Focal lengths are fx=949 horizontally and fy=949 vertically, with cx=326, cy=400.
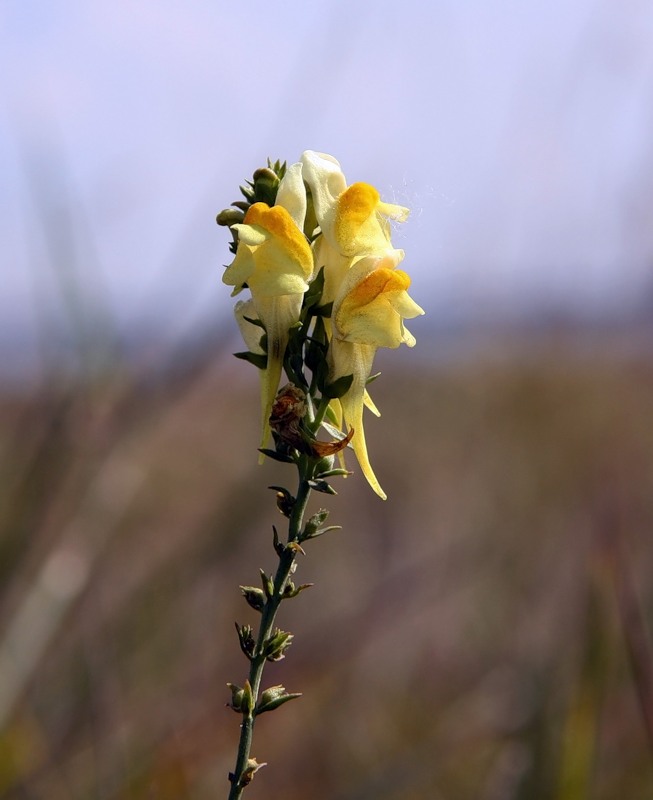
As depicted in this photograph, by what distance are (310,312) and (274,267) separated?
0.09 m

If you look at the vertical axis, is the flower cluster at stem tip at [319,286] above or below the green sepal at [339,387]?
above

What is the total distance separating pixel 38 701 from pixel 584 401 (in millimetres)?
5450

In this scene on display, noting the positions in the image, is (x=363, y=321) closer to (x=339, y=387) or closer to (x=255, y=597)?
(x=339, y=387)

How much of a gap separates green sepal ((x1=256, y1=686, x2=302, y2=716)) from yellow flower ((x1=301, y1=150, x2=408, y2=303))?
14.3 inches

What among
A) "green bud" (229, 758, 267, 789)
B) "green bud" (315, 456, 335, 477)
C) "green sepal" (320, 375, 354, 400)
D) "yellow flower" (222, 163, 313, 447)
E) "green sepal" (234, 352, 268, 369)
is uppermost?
"yellow flower" (222, 163, 313, 447)

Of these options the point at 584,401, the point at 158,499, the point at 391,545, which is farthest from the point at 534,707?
the point at 584,401

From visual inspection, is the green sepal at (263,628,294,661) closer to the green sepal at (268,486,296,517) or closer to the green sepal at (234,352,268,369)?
the green sepal at (268,486,296,517)

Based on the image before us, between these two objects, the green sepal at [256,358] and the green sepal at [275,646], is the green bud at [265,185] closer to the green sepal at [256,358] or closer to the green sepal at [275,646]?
the green sepal at [256,358]

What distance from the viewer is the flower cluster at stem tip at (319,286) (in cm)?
85

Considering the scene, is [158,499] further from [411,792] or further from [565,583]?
[411,792]

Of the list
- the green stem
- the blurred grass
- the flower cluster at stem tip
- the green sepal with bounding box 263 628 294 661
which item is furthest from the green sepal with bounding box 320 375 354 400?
the blurred grass

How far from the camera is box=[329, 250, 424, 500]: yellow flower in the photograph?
854mm

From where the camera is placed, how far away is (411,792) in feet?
9.27

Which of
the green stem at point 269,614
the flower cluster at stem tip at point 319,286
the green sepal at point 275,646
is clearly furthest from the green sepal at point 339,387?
the green sepal at point 275,646
